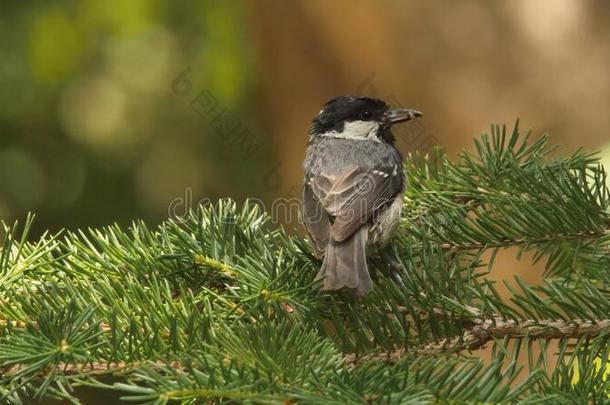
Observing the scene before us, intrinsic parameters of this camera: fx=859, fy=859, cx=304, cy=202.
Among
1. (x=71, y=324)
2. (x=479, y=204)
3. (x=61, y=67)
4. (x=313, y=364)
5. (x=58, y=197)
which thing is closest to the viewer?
(x=313, y=364)

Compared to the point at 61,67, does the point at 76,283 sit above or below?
below

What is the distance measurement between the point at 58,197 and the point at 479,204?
4.50 metres

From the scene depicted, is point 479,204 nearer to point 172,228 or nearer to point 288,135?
point 172,228

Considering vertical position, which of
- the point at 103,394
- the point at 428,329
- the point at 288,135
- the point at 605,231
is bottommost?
the point at 103,394

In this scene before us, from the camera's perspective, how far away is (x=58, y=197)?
7.01m

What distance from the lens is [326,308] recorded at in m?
2.83

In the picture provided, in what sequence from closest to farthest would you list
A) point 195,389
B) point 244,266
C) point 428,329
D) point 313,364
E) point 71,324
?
point 195,389, point 313,364, point 71,324, point 428,329, point 244,266

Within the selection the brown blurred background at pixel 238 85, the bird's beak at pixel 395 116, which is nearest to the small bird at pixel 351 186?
the bird's beak at pixel 395 116

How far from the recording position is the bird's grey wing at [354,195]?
3.63 m

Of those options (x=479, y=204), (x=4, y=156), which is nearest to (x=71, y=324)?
(x=479, y=204)

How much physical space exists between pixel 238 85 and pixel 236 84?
0.05 metres

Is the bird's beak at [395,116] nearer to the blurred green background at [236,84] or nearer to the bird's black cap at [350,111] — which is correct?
the bird's black cap at [350,111]

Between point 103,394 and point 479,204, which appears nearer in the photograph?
point 479,204

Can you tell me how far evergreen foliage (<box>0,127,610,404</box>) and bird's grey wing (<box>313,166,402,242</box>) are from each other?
166 mm
